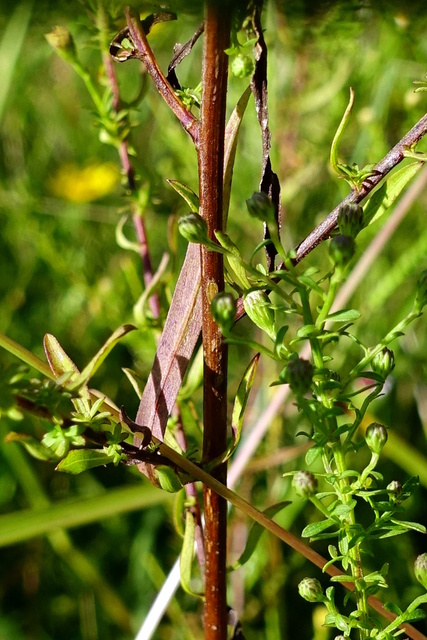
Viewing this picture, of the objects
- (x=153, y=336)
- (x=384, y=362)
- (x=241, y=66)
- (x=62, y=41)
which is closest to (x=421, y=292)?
(x=384, y=362)

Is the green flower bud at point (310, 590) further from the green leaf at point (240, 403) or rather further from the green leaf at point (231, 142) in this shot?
the green leaf at point (231, 142)

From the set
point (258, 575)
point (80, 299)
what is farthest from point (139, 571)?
point (80, 299)

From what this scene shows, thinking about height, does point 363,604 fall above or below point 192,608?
above

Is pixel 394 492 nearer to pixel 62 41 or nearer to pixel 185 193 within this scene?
pixel 185 193

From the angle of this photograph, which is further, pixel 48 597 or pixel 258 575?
pixel 48 597

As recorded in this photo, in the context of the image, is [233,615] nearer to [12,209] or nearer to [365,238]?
[365,238]

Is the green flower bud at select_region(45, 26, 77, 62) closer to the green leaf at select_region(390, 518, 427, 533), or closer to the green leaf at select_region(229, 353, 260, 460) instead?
the green leaf at select_region(229, 353, 260, 460)
